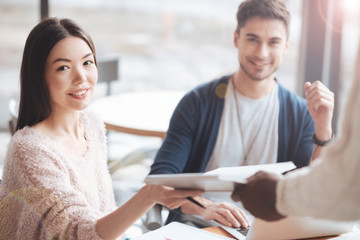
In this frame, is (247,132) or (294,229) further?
(247,132)

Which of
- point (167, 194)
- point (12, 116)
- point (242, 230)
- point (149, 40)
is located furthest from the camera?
point (149, 40)

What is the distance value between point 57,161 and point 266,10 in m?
1.06

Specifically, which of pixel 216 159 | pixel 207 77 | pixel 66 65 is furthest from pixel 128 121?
pixel 207 77

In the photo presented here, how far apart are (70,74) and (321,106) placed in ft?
2.94

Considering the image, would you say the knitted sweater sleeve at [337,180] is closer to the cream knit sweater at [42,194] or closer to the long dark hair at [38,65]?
the cream knit sweater at [42,194]

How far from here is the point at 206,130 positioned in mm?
1863

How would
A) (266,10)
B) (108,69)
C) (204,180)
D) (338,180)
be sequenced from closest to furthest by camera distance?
(338,180) → (204,180) → (266,10) → (108,69)

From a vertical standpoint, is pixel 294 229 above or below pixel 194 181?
below

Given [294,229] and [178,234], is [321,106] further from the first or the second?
[178,234]

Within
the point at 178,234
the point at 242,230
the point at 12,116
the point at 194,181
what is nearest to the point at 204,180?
the point at 194,181

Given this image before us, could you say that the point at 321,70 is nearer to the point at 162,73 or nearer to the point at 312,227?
the point at 162,73

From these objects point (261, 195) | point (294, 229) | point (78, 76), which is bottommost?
point (294, 229)

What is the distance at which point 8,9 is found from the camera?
445cm

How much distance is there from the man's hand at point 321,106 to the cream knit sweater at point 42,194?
0.87 metres
